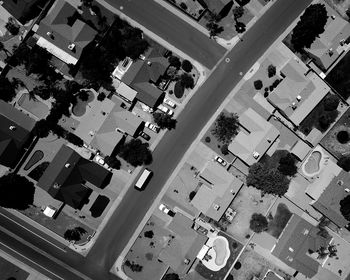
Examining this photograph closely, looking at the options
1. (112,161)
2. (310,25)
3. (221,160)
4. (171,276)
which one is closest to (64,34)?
(112,161)

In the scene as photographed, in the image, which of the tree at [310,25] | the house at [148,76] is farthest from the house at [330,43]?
the house at [148,76]

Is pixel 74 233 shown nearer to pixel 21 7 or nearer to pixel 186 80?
pixel 186 80

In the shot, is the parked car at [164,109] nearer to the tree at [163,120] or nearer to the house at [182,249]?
the tree at [163,120]

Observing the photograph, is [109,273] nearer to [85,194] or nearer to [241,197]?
[85,194]

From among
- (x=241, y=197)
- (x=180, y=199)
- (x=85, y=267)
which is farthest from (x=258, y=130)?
(x=85, y=267)

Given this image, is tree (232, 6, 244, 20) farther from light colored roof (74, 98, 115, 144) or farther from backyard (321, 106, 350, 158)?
light colored roof (74, 98, 115, 144)

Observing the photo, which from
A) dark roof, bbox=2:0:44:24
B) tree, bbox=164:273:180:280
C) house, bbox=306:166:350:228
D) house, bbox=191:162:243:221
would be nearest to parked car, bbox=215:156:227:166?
house, bbox=191:162:243:221
